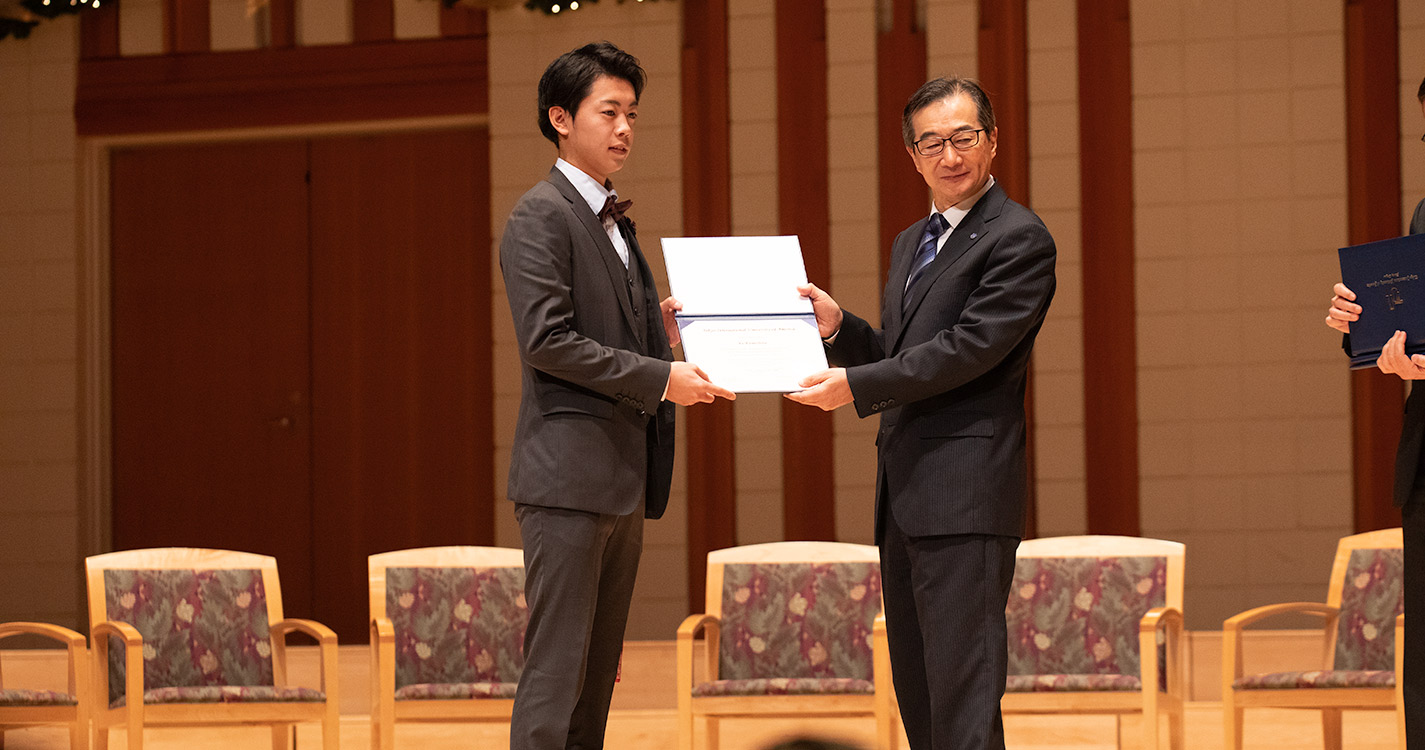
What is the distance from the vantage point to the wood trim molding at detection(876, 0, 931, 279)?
559cm

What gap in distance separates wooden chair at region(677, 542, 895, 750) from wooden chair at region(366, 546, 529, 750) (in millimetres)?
594

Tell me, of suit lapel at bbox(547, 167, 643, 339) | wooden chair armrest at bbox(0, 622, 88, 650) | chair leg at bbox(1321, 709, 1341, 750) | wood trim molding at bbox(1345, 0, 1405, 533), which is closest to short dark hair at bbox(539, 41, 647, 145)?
suit lapel at bbox(547, 167, 643, 339)

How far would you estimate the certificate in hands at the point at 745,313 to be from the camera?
2.55 metres

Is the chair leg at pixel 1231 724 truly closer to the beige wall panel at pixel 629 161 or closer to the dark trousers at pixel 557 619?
the dark trousers at pixel 557 619

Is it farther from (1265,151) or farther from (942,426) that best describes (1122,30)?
(942,426)

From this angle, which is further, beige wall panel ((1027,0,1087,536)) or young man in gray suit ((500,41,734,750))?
beige wall panel ((1027,0,1087,536))

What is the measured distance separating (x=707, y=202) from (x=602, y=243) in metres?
3.23

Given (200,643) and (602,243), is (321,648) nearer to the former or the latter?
(200,643)

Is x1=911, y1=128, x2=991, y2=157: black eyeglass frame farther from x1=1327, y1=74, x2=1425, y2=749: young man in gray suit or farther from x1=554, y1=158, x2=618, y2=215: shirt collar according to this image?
x1=554, y1=158, x2=618, y2=215: shirt collar

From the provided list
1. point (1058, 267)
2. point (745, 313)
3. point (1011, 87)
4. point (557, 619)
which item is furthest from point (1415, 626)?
point (1011, 87)

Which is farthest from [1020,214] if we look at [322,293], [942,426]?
[322,293]

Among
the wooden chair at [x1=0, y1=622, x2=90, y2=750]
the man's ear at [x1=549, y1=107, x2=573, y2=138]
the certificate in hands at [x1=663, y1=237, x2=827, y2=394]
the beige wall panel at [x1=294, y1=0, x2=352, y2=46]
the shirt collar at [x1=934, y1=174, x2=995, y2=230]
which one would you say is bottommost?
the wooden chair at [x1=0, y1=622, x2=90, y2=750]

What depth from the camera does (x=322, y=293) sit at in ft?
19.9

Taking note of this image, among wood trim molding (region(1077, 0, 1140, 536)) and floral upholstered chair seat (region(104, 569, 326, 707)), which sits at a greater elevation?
wood trim molding (region(1077, 0, 1140, 536))
